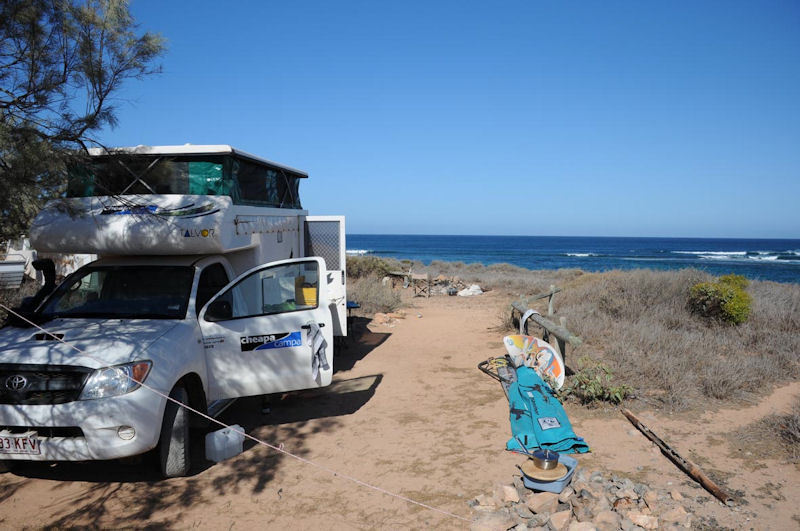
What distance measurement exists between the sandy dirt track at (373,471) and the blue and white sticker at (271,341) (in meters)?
1.08

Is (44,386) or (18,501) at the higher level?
(44,386)

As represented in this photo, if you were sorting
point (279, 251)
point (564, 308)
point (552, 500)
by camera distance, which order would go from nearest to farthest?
1. point (552, 500)
2. point (279, 251)
3. point (564, 308)

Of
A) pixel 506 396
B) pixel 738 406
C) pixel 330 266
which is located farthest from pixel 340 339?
pixel 738 406

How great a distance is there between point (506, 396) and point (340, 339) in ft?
12.8

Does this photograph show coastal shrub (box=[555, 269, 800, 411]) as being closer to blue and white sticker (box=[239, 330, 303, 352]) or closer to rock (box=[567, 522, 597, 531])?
rock (box=[567, 522, 597, 531])

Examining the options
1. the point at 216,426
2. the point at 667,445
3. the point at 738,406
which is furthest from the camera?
the point at 738,406

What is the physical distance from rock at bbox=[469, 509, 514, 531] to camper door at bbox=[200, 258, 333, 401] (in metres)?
2.29

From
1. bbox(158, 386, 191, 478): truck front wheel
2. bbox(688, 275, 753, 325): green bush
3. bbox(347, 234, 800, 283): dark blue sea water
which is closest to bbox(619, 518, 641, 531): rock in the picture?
bbox(158, 386, 191, 478): truck front wheel

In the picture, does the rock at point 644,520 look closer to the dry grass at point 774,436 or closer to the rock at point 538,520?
the rock at point 538,520

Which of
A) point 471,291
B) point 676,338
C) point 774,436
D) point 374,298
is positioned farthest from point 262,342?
point 471,291

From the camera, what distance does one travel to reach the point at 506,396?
696 centimetres

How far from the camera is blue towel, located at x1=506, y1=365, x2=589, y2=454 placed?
5188 millimetres

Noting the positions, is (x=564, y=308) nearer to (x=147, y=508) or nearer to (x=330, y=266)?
(x=330, y=266)

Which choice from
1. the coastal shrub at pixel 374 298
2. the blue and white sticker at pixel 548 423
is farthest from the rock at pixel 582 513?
the coastal shrub at pixel 374 298
